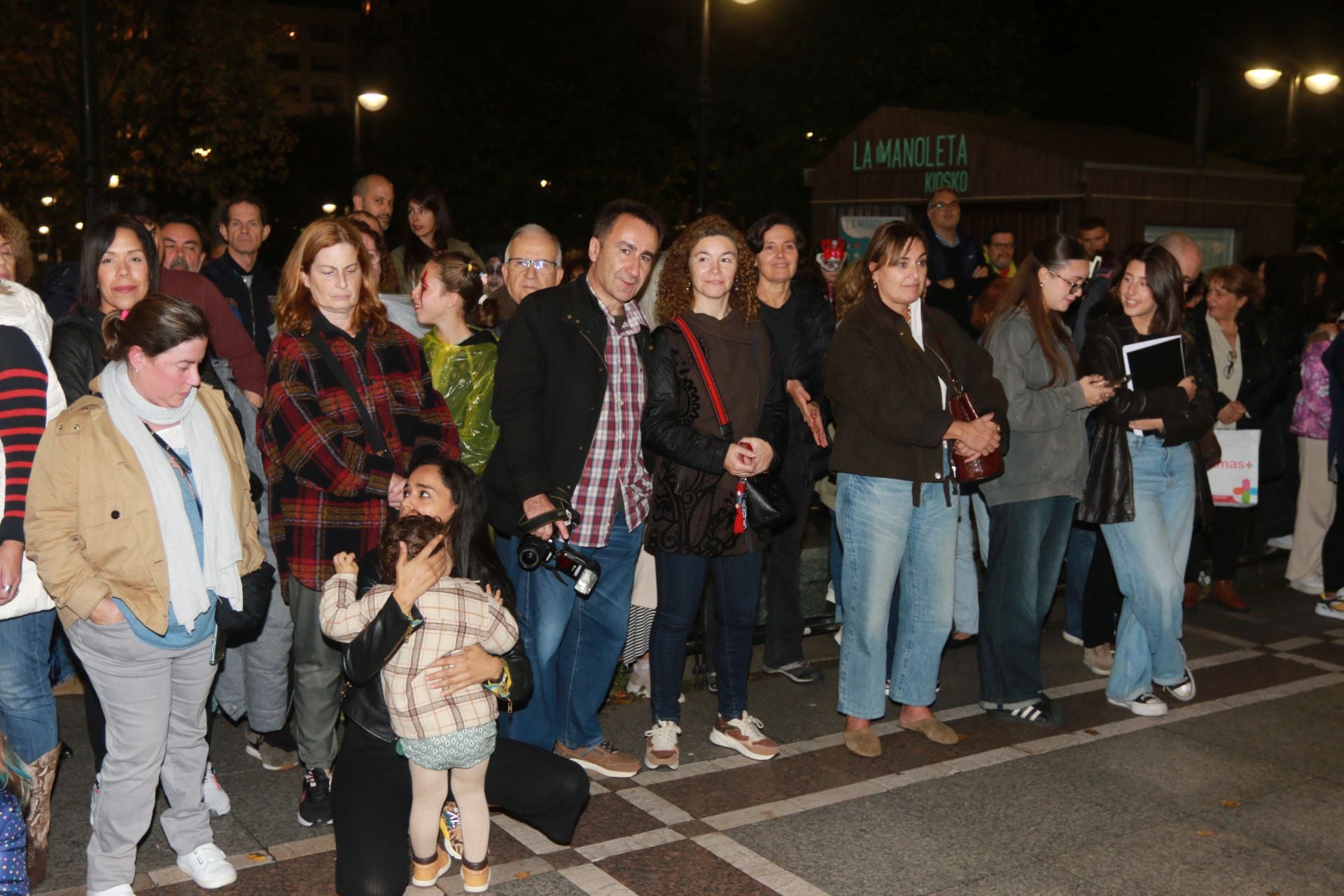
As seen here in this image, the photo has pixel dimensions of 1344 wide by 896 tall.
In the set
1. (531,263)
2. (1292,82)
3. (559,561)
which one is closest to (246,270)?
(531,263)

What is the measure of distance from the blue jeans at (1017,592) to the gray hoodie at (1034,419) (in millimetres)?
89

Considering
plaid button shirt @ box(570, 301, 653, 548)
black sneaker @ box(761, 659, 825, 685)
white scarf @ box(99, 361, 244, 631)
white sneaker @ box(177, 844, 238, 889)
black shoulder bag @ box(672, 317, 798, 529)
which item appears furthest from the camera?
black sneaker @ box(761, 659, 825, 685)

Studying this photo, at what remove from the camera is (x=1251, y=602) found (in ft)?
27.5

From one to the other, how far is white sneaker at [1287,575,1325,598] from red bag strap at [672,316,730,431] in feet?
17.8

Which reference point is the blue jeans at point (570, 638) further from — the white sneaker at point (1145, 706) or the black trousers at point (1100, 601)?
the black trousers at point (1100, 601)

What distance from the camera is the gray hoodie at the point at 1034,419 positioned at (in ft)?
18.5

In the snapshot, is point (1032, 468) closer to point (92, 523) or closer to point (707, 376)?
point (707, 376)

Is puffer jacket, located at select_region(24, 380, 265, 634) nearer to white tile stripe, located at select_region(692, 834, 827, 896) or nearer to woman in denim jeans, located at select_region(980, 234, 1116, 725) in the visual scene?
white tile stripe, located at select_region(692, 834, 827, 896)

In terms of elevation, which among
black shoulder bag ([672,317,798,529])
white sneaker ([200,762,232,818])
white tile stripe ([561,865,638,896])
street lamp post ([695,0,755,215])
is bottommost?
white tile stripe ([561,865,638,896])

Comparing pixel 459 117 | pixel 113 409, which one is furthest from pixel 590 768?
pixel 459 117

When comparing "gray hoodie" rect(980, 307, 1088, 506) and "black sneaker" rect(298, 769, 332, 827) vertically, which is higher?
"gray hoodie" rect(980, 307, 1088, 506)

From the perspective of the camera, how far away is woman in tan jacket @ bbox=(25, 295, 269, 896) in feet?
12.4

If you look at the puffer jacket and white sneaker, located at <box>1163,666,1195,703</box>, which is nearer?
the puffer jacket

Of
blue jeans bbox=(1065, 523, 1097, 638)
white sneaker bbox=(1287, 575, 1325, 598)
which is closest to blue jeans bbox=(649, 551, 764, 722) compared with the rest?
blue jeans bbox=(1065, 523, 1097, 638)
